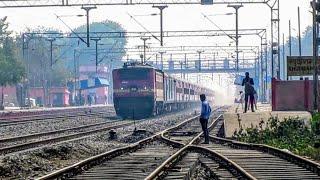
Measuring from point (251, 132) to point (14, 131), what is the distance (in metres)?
11.7

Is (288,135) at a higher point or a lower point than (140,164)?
higher

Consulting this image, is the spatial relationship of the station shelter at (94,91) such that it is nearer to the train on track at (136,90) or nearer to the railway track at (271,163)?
the train on track at (136,90)

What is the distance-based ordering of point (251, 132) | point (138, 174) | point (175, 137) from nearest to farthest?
1. point (138, 174)
2. point (251, 132)
3. point (175, 137)

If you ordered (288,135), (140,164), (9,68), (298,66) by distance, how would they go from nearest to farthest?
(140,164), (288,135), (298,66), (9,68)

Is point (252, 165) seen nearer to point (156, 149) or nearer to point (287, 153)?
point (287, 153)

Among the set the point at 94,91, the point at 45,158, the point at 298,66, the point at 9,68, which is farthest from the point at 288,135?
the point at 94,91

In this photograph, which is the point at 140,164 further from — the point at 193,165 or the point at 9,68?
the point at 9,68

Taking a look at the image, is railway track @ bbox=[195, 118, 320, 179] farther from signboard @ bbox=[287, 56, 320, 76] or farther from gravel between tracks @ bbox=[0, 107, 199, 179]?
signboard @ bbox=[287, 56, 320, 76]

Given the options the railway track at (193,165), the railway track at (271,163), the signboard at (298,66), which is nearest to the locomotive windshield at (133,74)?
the signboard at (298,66)

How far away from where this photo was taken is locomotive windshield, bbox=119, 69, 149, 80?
46.2 m

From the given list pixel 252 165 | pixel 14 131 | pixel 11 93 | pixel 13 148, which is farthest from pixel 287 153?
pixel 11 93

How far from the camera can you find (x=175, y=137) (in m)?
28.2

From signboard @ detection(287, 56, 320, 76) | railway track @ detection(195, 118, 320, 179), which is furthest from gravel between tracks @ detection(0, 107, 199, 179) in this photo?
signboard @ detection(287, 56, 320, 76)

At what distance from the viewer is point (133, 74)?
4647cm
